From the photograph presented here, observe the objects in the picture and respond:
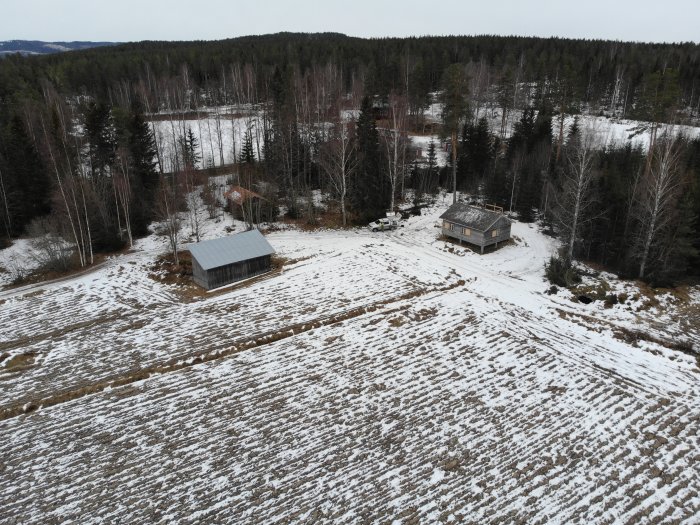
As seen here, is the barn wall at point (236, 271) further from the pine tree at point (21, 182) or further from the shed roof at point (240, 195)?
the pine tree at point (21, 182)

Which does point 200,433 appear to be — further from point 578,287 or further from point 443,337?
point 578,287

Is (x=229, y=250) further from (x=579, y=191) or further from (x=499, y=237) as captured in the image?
(x=579, y=191)

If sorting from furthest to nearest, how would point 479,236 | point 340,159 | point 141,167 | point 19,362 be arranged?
point 141,167 < point 340,159 < point 479,236 < point 19,362

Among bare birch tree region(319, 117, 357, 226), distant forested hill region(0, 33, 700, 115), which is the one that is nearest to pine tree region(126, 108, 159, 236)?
bare birch tree region(319, 117, 357, 226)

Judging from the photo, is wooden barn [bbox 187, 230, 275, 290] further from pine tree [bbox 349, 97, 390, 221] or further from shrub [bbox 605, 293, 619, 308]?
shrub [bbox 605, 293, 619, 308]

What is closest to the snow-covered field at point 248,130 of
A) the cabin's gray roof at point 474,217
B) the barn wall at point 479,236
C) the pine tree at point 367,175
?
the pine tree at point 367,175

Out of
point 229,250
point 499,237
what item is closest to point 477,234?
point 499,237
